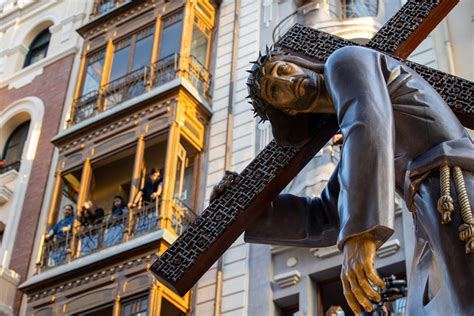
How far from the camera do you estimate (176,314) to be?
17.0 m

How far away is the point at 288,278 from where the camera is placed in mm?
15734

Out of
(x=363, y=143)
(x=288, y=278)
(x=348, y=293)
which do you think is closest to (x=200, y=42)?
(x=288, y=278)

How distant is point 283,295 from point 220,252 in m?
11.6

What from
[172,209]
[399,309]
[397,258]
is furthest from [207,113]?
[399,309]

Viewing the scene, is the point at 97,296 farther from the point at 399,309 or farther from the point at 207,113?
the point at 399,309

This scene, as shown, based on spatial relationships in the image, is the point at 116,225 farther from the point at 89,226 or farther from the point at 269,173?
the point at 269,173

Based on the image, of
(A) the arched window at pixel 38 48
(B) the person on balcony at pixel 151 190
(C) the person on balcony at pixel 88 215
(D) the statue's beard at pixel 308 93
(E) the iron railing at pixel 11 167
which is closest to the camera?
(D) the statue's beard at pixel 308 93

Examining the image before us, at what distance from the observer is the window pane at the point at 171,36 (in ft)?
68.4

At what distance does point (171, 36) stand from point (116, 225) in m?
4.95

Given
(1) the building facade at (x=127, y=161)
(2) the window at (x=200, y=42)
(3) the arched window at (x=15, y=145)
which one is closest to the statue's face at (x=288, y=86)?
(1) the building facade at (x=127, y=161)

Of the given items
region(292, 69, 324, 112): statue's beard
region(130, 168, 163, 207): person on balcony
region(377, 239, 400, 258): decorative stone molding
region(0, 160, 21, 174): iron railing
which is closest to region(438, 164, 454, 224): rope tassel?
region(292, 69, 324, 112): statue's beard

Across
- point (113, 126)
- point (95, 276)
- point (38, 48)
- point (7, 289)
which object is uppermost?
point (38, 48)

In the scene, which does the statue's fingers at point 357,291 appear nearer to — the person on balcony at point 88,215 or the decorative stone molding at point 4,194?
the person on balcony at point 88,215

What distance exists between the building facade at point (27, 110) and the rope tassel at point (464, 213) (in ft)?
55.8
